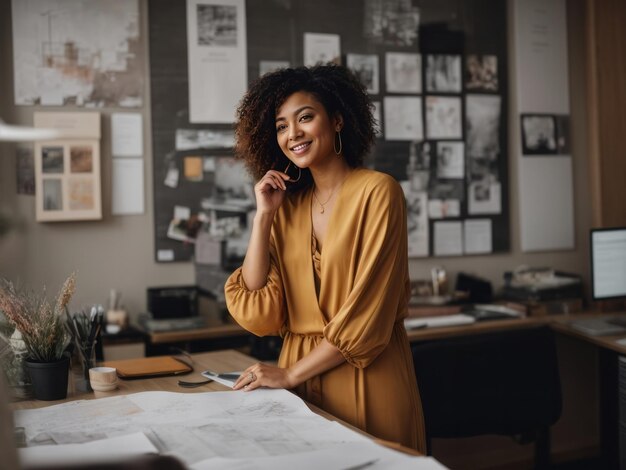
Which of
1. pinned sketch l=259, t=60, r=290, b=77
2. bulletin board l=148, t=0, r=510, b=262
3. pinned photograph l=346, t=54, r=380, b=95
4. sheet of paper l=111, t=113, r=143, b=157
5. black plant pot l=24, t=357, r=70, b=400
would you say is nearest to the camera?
black plant pot l=24, t=357, r=70, b=400

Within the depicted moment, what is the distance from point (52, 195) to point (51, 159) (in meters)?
0.16

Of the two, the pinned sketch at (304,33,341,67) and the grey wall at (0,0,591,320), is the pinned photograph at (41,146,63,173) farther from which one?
the pinned sketch at (304,33,341,67)

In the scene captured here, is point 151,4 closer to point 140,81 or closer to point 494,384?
→ point 140,81

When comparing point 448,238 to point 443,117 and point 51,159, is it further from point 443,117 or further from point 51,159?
point 51,159

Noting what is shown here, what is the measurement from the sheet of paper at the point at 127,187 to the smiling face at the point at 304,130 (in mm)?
1557

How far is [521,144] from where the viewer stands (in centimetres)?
419

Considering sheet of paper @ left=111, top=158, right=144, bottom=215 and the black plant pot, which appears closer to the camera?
the black plant pot

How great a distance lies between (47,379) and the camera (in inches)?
70.4

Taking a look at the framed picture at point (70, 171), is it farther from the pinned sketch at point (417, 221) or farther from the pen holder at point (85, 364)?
the pinned sketch at point (417, 221)

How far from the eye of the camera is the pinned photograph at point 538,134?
13.8 ft

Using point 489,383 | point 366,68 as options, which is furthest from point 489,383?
point 366,68

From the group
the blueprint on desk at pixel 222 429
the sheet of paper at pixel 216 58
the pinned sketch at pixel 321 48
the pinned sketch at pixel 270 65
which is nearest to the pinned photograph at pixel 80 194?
the sheet of paper at pixel 216 58

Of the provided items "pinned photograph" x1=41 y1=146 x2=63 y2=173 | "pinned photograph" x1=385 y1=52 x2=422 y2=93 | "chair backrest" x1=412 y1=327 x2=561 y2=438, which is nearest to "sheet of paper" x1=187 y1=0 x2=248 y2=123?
"pinned photograph" x1=41 y1=146 x2=63 y2=173

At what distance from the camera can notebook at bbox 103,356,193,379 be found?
203cm
